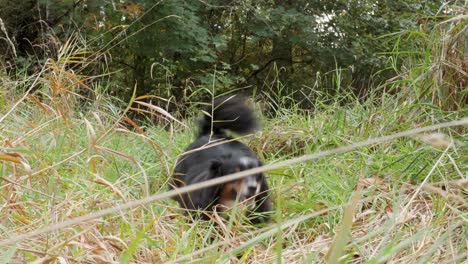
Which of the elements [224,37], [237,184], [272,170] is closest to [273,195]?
[237,184]

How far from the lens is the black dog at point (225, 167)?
273cm

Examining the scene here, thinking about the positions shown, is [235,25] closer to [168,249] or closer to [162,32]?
[162,32]

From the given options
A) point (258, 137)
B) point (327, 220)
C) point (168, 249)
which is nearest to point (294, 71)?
point (258, 137)

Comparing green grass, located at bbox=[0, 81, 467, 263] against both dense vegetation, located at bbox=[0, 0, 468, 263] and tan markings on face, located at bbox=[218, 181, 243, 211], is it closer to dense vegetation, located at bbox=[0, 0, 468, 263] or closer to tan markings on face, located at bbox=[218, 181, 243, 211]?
dense vegetation, located at bbox=[0, 0, 468, 263]

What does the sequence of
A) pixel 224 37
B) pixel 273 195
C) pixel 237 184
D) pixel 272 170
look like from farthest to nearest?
pixel 224 37 < pixel 273 195 < pixel 237 184 < pixel 272 170

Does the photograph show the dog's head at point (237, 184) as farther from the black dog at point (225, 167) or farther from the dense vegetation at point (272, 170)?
the dense vegetation at point (272, 170)

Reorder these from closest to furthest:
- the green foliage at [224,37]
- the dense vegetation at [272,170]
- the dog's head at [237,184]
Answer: the dense vegetation at [272,170] → the dog's head at [237,184] → the green foliage at [224,37]

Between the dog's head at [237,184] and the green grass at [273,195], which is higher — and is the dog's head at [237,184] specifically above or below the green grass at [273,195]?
below

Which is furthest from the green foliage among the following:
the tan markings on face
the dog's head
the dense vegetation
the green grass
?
the tan markings on face

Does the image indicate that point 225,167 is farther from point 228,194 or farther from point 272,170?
point 272,170

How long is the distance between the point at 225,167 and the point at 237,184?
19cm

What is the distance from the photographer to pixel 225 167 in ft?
9.68

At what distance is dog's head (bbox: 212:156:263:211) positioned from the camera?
2721 millimetres

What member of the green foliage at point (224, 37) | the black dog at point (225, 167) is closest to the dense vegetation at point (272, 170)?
the black dog at point (225, 167)
